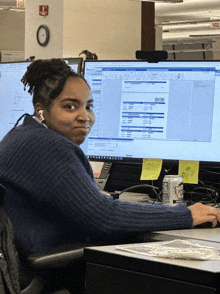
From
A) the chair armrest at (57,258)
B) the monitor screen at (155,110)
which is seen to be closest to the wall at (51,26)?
the monitor screen at (155,110)

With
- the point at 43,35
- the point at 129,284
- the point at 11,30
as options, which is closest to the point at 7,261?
the point at 129,284

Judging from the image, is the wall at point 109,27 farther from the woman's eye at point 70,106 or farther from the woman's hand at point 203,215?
the woman's hand at point 203,215

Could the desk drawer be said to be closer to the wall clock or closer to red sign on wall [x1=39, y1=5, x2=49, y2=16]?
the wall clock

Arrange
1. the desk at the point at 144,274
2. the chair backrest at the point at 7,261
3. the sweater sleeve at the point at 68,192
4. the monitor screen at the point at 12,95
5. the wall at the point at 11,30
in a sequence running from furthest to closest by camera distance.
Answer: the wall at the point at 11,30
the monitor screen at the point at 12,95
the sweater sleeve at the point at 68,192
the chair backrest at the point at 7,261
the desk at the point at 144,274

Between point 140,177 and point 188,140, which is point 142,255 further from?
point 140,177

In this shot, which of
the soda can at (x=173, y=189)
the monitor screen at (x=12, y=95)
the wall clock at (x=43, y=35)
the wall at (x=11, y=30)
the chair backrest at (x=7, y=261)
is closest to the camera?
the chair backrest at (x=7, y=261)

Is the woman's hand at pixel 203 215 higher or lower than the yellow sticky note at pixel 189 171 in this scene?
lower

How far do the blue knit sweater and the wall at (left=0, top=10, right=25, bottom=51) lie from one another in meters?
10.2

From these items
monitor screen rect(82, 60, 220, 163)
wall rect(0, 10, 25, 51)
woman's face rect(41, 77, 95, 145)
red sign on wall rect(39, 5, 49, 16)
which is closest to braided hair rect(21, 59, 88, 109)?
woman's face rect(41, 77, 95, 145)

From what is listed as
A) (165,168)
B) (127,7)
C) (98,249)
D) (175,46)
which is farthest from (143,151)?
(175,46)

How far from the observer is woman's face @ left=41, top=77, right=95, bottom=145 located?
1.38m

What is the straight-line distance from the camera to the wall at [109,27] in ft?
19.6

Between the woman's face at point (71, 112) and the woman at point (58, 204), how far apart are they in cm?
7

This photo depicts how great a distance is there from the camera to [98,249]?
3.20ft
